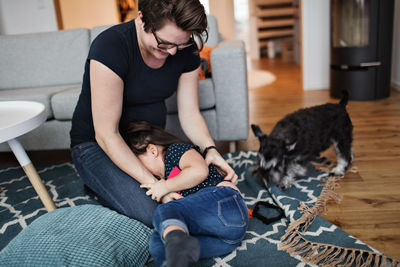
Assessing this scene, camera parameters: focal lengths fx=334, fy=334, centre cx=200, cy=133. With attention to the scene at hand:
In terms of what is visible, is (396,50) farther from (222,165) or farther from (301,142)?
(222,165)

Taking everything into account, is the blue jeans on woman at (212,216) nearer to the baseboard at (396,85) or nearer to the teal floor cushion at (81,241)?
the teal floor cushion at (81,241)

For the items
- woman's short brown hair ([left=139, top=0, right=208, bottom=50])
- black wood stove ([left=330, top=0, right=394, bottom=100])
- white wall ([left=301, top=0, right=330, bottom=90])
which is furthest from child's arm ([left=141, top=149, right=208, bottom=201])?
white wall ([left=301, top=0, right=330, bottom=90])

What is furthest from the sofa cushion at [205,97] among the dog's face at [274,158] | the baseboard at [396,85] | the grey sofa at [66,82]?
the baseboard at [396,85]

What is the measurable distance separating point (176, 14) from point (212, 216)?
2.15 ft

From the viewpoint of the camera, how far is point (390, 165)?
182 cm

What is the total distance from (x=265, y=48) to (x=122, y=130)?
7.26 m

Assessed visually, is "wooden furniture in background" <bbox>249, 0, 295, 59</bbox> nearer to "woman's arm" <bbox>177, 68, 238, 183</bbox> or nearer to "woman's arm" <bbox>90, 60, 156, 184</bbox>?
"woman's arm" <bbox>177, 68, 238, 183</bbox>

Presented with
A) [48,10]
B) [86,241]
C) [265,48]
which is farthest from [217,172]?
[265,48]

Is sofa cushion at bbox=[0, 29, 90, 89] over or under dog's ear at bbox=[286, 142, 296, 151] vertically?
over

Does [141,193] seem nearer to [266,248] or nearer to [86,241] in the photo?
[86,241]

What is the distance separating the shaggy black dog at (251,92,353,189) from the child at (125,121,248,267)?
418mm

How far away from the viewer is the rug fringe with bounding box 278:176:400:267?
108cm

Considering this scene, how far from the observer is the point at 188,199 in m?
1.13

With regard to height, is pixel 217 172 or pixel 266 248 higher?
pixel 217 172
